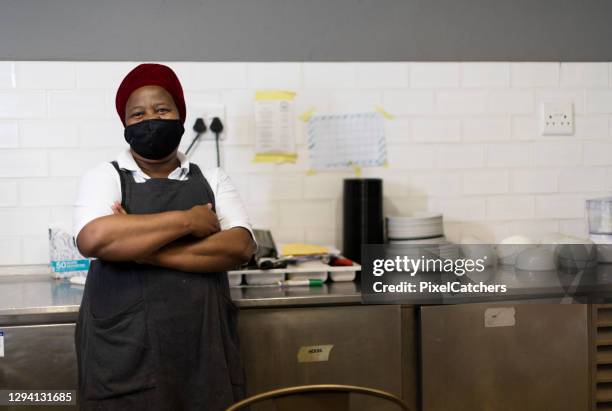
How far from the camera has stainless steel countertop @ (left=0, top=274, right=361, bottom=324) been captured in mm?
1830

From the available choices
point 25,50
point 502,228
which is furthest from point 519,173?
point 25,50

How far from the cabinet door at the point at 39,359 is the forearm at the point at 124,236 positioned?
40 centimetres

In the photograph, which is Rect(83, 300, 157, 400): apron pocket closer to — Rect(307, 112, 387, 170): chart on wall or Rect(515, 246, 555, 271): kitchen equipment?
Rect(307, 112, 387, 170): chart on wall

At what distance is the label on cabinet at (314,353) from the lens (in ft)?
6.34

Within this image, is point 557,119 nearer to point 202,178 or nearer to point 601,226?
point 601,226

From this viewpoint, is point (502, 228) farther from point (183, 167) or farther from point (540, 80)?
point (183, 167)

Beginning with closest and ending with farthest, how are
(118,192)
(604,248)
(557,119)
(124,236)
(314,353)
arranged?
(124,236)
(118,192)
(314,353)
(604,248)
(557,119)

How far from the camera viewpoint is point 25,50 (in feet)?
7.77

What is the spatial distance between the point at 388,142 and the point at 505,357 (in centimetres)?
101

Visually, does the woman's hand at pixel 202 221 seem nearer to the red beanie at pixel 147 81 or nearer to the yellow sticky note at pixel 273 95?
the red beanie at pixel 147 81

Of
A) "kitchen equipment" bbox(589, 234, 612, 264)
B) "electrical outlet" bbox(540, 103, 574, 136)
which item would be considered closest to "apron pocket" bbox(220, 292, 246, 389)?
"kitchen equipment" bbox(589, 234, 612, 264)

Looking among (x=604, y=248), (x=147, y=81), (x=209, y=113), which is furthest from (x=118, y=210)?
(x=604, y=248)

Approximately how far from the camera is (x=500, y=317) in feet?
6.61

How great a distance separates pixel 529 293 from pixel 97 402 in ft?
4.63
